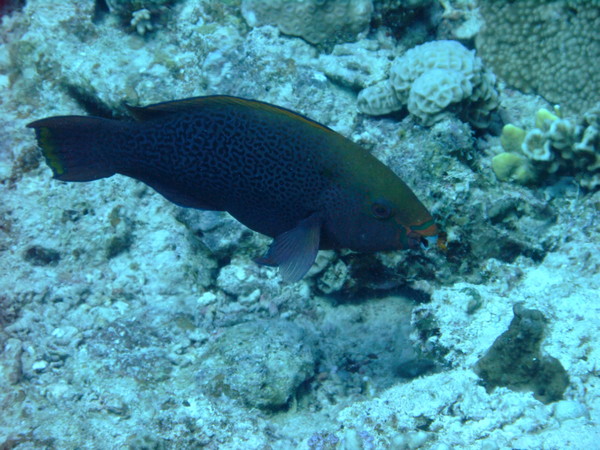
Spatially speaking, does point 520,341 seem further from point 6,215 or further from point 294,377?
point 6,215

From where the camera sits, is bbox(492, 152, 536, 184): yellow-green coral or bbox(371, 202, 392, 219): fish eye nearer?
bbox(371, 202, 392, 219): fish eye

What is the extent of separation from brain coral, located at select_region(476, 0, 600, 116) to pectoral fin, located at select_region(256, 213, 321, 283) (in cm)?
430

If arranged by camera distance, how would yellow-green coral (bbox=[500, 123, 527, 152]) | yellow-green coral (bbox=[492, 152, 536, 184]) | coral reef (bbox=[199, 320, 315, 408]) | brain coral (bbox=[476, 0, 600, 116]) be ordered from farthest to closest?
1. brain coral (bbox=[476, 0, 600, 116])
2. yellow-green coral (bbox=[500, 123, 527, 152])
3. yellow-green coral (bbox=[492, 152, 536, 184])
4. coral reef (bbox=[199, 320, 315, 408])

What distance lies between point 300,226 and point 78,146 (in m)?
1.47

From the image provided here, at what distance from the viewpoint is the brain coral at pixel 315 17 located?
5.16 m

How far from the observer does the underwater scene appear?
7.73ft

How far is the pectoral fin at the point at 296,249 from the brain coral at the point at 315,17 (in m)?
3.88

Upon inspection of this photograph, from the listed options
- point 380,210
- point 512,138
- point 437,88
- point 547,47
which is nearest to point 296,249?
point 380,210

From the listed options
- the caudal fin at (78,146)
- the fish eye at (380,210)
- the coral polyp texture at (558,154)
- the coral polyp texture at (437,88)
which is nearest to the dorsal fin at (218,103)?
the caudal fin at (78,146)

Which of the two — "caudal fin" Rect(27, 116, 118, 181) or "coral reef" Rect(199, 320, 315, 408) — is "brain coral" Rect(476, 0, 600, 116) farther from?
"caudal fin" Rect(27, 116, 118, 181)

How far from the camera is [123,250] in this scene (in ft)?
14.7

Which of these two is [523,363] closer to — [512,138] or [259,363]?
[259,363]

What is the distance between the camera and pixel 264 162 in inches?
91.7

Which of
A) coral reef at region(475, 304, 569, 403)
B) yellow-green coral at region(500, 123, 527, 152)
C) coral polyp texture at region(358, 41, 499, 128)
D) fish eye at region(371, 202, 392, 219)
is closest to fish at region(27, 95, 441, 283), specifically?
fish eye at region(371, 202, 392, 219)
